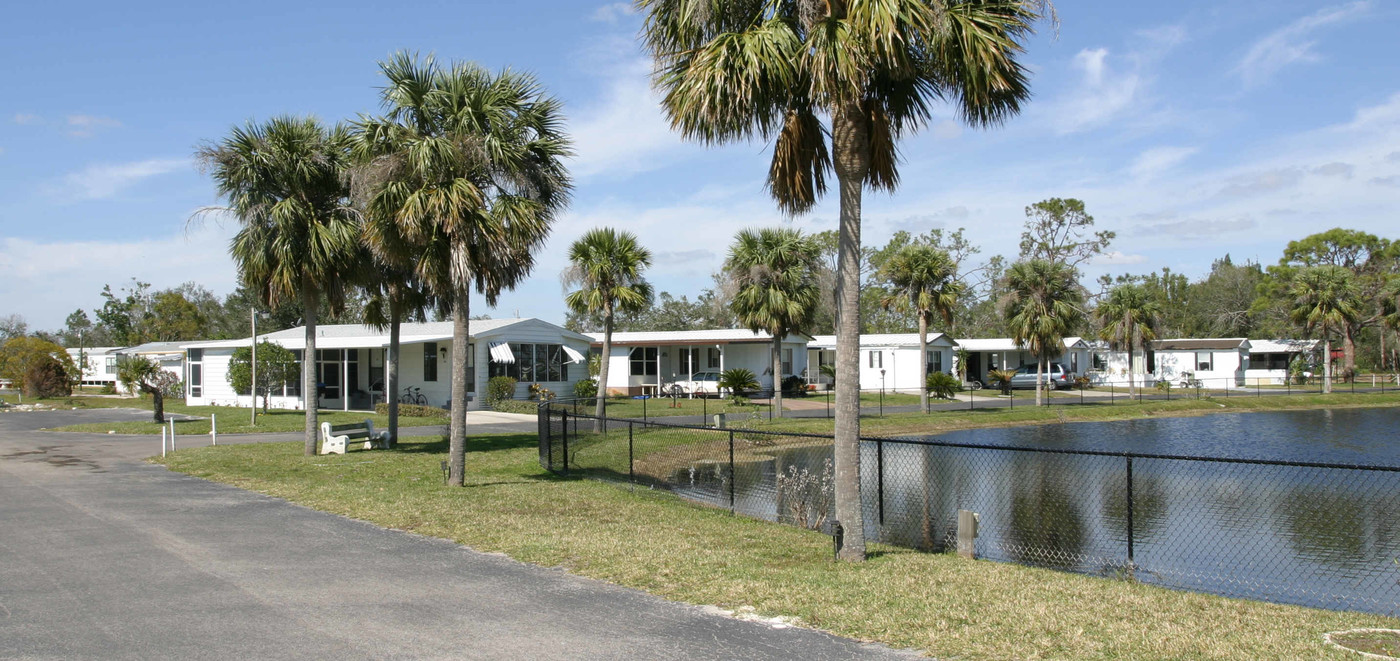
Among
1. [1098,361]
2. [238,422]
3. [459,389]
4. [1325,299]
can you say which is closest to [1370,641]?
[459,389]

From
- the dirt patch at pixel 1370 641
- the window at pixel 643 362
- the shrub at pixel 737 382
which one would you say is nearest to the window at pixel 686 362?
the window at pixel 643 362

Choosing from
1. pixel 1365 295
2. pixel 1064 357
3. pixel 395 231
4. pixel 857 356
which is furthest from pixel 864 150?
pixel 1365 295

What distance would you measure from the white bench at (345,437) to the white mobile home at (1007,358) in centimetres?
4301

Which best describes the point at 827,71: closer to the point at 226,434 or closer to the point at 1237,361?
the point at 226,434

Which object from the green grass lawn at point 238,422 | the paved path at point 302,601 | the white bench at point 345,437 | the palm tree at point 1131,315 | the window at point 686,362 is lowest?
the green grass lawn at point 238,422

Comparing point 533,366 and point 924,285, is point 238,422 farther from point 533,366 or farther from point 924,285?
point 924,285

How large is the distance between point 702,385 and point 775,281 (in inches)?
517

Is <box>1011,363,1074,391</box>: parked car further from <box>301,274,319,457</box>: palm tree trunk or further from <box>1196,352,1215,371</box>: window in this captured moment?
<box>301,274,319,457</box>: palm tree trunk

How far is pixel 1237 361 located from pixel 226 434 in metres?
57.6

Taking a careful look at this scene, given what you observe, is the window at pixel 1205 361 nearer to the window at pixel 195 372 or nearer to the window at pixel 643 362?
the window at pixel 643 362

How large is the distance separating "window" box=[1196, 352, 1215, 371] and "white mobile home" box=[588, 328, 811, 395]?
95.3 ft

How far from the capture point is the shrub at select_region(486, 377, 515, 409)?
3425cm

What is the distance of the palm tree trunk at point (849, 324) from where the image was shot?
Answer: 8617mm

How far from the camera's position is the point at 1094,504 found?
584 inches
